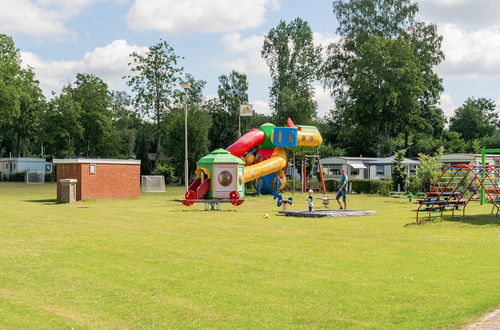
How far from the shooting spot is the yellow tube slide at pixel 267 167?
3862cm

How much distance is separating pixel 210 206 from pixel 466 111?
7925cm

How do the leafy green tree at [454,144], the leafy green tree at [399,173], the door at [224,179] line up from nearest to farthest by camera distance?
the door at [224,179] < the leafy green tree at [399,173] < the leafy green tree at [454,144]

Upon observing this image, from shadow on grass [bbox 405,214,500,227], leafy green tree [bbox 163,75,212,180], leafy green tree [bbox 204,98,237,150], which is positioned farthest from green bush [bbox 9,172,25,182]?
shadow on grass [bbox 405,214,500,227]

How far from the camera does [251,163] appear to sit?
41.9 meters

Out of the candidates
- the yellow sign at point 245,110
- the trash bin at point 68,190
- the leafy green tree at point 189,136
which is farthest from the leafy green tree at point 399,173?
the leafy green tree at point 189,136

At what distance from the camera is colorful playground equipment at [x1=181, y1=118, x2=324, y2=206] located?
105 ft

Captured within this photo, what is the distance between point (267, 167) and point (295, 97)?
1203 inches

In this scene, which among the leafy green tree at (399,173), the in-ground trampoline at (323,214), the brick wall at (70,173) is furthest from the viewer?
the leafy green tree at (399,173)

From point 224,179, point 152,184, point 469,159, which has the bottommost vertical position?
point 152,184

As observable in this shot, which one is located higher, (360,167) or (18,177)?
(360,167)

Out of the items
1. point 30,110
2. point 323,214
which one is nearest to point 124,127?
point 30,110

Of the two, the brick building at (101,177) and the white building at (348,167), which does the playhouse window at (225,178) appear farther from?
the white building at (348,167)

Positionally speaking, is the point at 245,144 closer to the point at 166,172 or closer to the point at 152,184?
the point at 152,184

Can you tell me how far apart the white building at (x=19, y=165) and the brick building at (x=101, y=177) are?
37296mm
